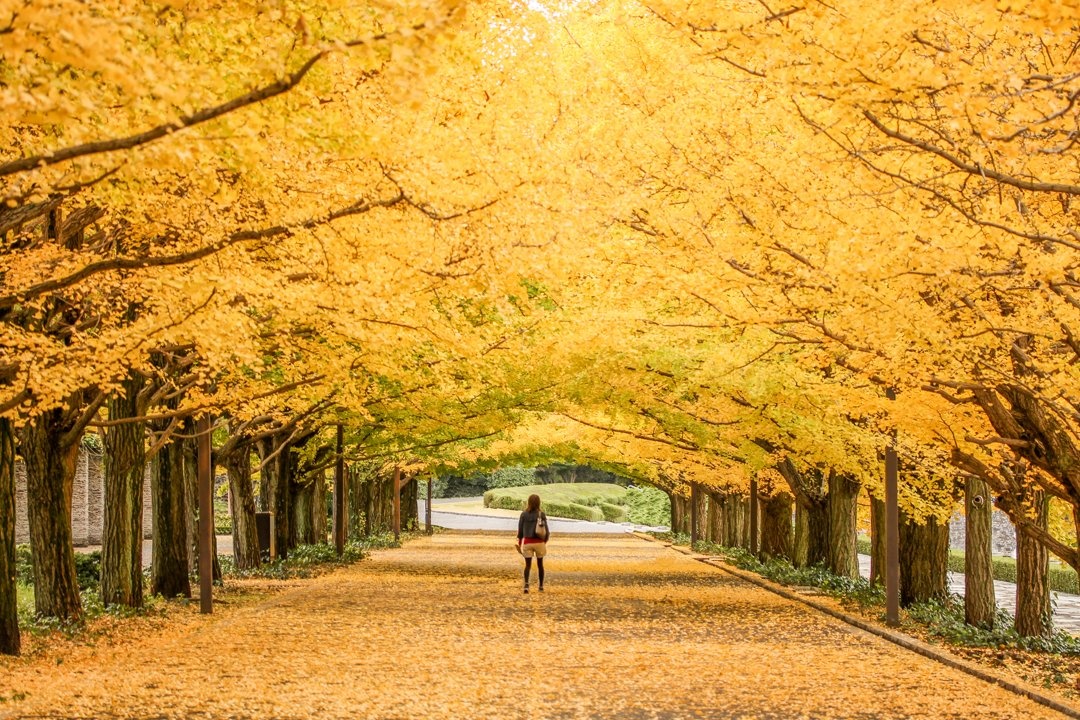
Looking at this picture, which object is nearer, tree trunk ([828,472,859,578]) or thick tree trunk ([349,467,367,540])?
tree trunk ([828,472,859,578])

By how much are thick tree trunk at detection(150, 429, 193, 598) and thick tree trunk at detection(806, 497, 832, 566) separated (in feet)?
47.4

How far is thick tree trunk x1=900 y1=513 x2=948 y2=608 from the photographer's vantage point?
22.3m

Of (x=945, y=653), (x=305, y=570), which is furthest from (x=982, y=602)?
(x=305, y=570)

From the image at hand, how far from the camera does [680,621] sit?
1934cm

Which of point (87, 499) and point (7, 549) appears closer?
point (7, 549)

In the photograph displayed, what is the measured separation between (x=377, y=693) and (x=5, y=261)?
5.25 meters

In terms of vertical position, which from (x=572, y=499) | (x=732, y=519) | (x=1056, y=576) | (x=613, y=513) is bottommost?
(x=613, y=513)

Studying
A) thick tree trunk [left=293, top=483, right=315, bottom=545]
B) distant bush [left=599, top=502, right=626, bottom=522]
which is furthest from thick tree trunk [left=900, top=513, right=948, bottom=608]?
distant bush [left=599, top=502, right=626, bottom=522]

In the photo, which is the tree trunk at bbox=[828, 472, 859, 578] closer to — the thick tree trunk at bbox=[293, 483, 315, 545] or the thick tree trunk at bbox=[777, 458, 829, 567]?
the thick tree trunk at bbox=[777, 458, 829, 567]

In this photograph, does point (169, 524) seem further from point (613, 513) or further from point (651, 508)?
point (613, 513)

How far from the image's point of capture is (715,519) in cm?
5344

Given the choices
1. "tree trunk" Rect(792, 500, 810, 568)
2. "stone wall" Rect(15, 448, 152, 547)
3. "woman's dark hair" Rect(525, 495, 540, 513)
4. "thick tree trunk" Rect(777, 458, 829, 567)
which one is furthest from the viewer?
"stone wall" Rect(15, 448, 152, 547)

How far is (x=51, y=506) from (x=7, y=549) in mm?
2111

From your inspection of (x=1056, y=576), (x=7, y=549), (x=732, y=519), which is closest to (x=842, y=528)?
(x=7, y=549)
